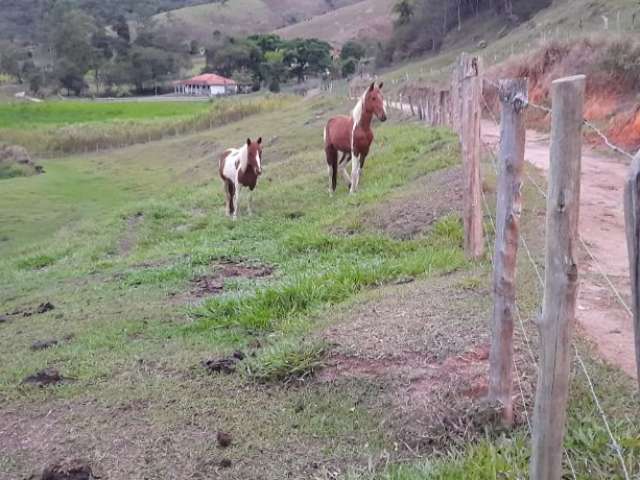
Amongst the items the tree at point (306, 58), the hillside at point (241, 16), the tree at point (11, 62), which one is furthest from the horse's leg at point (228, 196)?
the hillside at point (241, 16)

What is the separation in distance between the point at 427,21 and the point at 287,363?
62.7m

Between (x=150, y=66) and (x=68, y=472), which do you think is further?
(x=150, y=66)

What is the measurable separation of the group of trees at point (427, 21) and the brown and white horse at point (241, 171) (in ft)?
159

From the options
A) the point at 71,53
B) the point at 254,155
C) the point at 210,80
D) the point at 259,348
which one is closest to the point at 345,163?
the point at 254,155

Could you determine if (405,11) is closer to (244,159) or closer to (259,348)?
(244,159)

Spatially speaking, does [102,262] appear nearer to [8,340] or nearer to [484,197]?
[8,340]

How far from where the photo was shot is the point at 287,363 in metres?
5.52

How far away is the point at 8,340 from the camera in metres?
7.99

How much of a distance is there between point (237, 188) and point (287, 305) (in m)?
7.41

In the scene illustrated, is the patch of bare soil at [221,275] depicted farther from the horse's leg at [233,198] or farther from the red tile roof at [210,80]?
the red tile roof at [210,80]

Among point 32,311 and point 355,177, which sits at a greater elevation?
point 355,177

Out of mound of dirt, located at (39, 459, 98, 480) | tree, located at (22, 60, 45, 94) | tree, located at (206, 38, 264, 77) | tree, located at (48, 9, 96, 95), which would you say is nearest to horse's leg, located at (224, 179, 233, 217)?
mound of dirt, located at (39, 459, 98, 480)

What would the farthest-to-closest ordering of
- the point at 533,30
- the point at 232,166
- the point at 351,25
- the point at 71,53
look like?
the point at 351,25 < the point at 71,53 < the point at 533,30 < the point at 232,166

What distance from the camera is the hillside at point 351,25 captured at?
112750 mm
